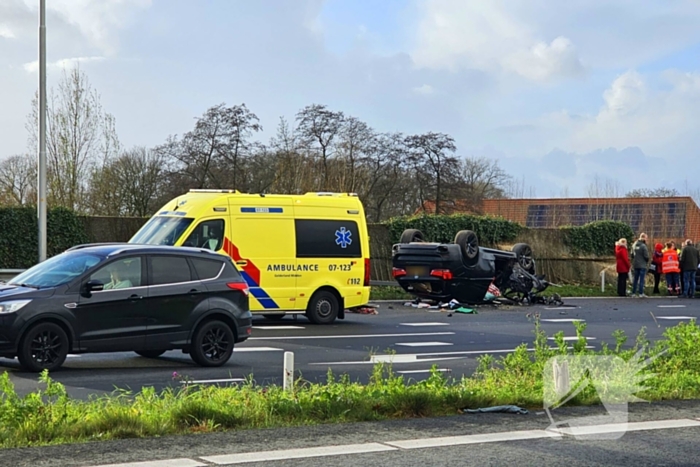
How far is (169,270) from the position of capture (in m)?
13.4

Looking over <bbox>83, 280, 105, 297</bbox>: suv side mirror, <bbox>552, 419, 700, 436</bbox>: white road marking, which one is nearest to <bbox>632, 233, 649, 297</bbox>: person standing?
<bbox>83, 280, 105, 297</bbox>: suv side mirror

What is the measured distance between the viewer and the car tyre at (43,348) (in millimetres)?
11867

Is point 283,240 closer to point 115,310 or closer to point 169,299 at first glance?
point 169,299

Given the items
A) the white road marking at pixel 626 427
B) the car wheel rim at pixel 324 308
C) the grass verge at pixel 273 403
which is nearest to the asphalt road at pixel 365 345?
the car wheel rim at pixel 324 308

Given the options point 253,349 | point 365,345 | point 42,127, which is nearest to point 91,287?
point 253,349

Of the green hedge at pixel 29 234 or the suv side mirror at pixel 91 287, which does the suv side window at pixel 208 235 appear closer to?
the suv side mirror at pixel 91 287

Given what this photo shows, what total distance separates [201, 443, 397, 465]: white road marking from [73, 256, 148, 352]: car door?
5.98m

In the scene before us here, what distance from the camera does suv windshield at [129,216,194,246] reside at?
17.8 meters

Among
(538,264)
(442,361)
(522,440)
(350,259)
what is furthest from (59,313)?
(538,264)

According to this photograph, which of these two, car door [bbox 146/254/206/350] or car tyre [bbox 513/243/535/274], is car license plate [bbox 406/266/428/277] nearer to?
car tyre [bbox 513/243/535/274]

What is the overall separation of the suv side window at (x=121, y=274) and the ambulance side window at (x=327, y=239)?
21.1 ft

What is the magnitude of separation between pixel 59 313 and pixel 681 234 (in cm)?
3850

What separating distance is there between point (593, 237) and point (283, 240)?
20.4m

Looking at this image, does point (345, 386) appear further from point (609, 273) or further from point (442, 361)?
point (609, 273)
